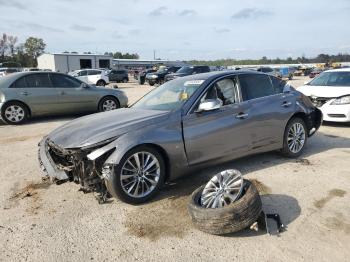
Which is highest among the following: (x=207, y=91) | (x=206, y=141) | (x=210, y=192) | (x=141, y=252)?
(x=207, y=91)

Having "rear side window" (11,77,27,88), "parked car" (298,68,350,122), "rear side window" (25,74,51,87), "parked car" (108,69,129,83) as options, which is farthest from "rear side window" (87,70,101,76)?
"parked car" (298,68,350,122)

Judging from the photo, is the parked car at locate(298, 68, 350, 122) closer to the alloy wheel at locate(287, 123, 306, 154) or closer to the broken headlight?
the broken headlight

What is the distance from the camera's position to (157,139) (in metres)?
4.57

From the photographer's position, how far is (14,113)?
35.6 ft

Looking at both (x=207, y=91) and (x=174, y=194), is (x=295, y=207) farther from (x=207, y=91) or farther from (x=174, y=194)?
(x=207, y=91)

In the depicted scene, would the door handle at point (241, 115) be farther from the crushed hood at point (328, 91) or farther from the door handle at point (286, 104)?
the crushed hood at point (328, 91)

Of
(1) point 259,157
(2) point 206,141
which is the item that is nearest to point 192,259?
(2) point 206,141

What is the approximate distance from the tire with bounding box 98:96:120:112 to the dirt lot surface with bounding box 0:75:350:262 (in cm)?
621

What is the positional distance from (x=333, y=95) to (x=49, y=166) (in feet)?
24.6

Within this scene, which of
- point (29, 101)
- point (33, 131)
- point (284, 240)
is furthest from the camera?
point (29, 101)

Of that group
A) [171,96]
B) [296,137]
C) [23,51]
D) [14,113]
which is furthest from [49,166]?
[23,51]

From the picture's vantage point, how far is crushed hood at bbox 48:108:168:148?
4449 mm

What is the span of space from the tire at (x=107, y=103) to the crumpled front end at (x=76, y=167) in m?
7.25

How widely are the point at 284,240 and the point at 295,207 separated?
85cm
